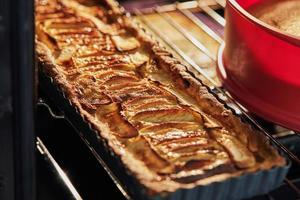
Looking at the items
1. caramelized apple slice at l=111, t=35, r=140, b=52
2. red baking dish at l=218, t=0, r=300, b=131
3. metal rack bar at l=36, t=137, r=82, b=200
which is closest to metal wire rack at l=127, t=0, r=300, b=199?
caramelized apple slice at l=111, t=35, r=140, b=52

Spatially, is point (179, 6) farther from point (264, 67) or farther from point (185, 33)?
point (264, 67)

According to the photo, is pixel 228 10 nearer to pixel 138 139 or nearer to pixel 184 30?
pixel 138 139

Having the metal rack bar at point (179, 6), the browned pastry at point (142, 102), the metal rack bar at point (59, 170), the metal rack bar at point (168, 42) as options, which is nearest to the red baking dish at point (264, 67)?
the browned pastry at point (142, 102)

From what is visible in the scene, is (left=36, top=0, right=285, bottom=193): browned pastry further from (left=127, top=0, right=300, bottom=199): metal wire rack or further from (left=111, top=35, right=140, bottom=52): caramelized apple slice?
(left=127, top=0, right=300, bottom=199): metal wire rack

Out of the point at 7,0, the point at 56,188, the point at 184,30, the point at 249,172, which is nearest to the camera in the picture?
the point at 7,0

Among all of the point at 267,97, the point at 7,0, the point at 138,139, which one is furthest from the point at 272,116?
the point at 7,0

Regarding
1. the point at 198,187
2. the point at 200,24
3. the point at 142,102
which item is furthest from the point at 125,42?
the point at 198,187
